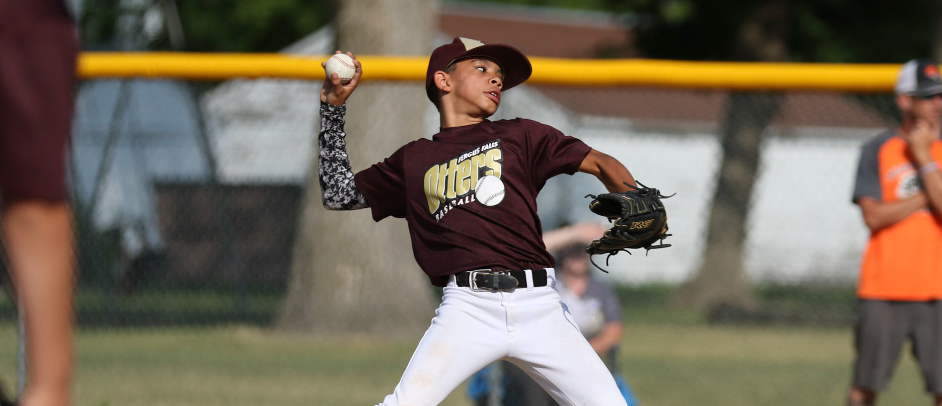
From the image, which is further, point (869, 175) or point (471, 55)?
point (869, 175)

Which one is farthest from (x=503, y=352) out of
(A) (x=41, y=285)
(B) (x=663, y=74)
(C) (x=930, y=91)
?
(B) (x=663, y=74)

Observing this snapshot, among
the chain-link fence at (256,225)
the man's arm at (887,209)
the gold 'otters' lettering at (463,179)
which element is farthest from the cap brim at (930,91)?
the gold 'otters' lettering at (463,179)

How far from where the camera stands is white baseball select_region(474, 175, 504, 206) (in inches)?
122

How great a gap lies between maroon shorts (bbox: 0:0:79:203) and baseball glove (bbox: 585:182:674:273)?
1681 mm

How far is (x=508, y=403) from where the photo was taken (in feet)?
16.6

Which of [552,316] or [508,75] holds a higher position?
[508,75]

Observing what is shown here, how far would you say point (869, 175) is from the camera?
185 inches

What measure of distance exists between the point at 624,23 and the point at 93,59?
10.6 m

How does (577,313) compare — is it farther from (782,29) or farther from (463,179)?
(782,29)

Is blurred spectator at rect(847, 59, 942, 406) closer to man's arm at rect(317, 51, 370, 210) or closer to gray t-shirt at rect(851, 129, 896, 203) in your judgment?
gray t-shirt at rect(851, 129, 896, 203)

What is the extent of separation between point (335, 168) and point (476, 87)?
23.0 inches

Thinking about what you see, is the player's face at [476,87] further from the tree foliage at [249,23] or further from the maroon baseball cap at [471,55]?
the tree foliage at [249,23]

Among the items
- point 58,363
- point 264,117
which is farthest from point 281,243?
point 58,363

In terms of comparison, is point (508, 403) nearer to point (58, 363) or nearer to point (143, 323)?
point (143, 323)
